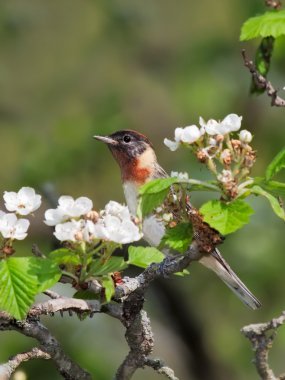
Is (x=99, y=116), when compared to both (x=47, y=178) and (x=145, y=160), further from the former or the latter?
(x=145, y=160)

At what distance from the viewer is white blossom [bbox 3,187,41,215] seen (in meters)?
3.66

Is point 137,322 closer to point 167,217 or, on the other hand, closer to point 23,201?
point 167,217

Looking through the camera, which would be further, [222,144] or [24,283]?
[222,144]

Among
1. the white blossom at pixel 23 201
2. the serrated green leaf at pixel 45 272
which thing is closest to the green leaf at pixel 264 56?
the white blossom at pixel 23 201

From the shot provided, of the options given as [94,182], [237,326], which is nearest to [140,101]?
[94,182]

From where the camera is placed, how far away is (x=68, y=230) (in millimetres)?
3393

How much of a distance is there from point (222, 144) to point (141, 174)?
2926 mm

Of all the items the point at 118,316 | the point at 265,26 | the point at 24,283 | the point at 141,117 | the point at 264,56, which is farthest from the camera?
the point at 141,117

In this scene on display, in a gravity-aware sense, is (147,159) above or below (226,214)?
above

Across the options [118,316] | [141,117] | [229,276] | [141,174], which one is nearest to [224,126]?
[118,316]

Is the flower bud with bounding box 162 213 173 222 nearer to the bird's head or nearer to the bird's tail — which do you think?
the bird's tail

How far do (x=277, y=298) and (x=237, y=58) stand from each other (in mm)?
3068

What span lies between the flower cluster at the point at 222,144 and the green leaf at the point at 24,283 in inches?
29.0

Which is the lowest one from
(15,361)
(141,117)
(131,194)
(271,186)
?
(15,361)
